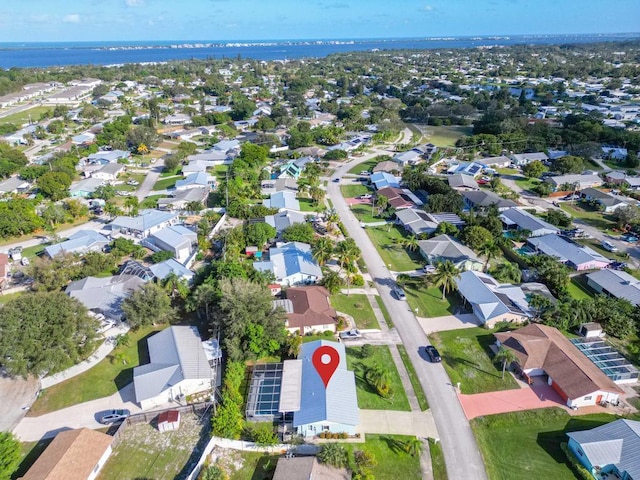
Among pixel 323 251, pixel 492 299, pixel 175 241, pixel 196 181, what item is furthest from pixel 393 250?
pixel 196 181

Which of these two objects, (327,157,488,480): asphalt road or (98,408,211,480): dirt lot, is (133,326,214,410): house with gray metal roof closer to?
(98,408,211,480): dirt lot

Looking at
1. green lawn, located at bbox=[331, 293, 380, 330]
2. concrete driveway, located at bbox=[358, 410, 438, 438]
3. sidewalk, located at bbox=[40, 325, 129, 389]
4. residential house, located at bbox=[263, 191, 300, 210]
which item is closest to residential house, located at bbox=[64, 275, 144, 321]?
sidewalk, located at bbox=[40, 325, 129, 389]

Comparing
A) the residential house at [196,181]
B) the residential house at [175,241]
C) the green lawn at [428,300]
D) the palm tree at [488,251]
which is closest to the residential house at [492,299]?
the green lawn at [428,300]

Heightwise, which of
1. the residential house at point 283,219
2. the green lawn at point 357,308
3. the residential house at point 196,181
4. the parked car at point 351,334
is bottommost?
the green lawn at point 357,308

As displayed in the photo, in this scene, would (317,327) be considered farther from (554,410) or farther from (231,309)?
(554,410)

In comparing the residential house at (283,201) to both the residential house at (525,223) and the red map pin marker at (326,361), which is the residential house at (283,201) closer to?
the residential house at (525,223)

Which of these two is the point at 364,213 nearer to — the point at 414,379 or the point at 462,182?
the point at 462,182
